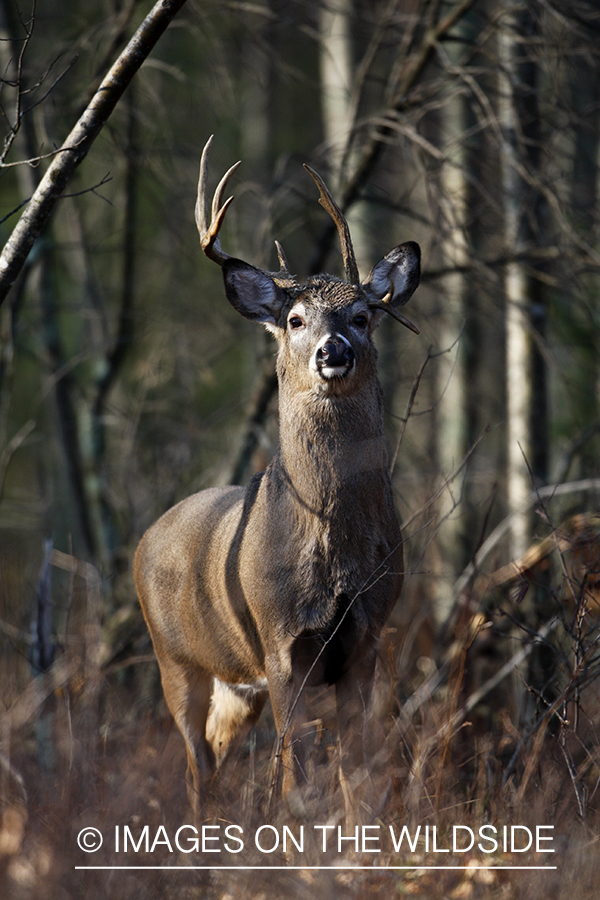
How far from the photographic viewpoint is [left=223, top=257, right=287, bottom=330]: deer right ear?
459 centimetres

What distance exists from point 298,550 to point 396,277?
159 cm

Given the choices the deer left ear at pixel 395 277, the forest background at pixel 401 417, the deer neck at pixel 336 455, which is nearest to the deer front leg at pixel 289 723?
the forest background at pixel 401 417

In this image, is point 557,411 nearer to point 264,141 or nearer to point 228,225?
point 264,141

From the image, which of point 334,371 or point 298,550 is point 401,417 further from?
point 298,550

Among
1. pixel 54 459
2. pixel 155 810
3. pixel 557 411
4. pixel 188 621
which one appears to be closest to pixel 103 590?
pixel 188 621

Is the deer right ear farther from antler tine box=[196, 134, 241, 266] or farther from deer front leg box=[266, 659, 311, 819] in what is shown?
deer front leg box=[266, 659, 311, 819]

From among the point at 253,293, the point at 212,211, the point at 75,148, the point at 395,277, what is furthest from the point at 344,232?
the point at 75,148

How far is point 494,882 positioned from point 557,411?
12.2 m

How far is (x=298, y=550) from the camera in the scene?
4195 mm

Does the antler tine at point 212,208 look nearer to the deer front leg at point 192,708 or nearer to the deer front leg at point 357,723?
the deer front leg at point 357,723

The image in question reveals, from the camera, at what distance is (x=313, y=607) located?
13.6ft

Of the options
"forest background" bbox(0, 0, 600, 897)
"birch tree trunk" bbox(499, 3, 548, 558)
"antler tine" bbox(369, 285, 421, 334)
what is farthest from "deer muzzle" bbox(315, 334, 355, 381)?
"birch tree trunk" bbox(499, 3, 548, 558)

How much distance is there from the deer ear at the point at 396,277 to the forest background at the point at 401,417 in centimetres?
43

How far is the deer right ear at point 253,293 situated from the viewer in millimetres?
4590
